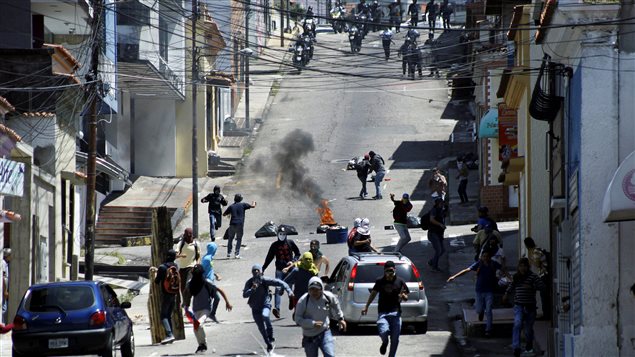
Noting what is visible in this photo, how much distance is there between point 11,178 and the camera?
2647cm

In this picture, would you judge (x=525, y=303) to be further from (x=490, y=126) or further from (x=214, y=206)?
(x=490, y=126)

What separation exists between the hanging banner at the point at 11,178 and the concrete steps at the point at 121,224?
16.0 metres

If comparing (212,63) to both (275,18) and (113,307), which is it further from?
(113,307)

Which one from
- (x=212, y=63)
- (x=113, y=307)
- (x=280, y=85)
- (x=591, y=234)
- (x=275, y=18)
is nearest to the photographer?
(x=591, y=234)

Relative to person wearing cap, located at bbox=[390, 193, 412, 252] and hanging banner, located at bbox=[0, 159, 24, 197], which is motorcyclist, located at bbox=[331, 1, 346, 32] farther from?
hanging banner, located at bbox=[0, 159, 24, 197]

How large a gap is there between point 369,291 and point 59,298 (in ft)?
17.9

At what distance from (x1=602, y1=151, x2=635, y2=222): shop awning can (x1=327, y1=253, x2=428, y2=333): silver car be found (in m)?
6.25

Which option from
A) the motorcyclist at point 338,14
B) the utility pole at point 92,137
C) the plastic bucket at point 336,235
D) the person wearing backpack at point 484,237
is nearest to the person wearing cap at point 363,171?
the plastic bucket at point 336,235

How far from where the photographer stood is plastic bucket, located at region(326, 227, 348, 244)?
37562 mm

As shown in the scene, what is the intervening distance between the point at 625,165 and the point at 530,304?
414cm

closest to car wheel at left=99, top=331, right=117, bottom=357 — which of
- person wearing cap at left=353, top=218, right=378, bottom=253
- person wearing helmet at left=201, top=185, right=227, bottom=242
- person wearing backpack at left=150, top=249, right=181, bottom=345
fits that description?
person wearing backpack at left=150, top=249, right=181, bottom=345

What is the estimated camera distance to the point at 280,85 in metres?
71.8

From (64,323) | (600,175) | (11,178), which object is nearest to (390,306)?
(600,175)

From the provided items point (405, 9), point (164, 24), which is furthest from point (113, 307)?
point (405, 9)
